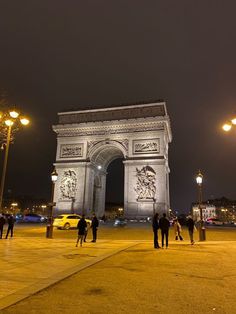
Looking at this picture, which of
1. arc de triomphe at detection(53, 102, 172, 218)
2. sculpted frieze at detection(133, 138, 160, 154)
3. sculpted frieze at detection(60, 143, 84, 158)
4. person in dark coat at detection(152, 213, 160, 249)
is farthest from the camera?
sculpted frieze at detection(60, 143, 84, 158)

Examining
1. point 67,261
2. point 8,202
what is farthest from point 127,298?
point 8,202

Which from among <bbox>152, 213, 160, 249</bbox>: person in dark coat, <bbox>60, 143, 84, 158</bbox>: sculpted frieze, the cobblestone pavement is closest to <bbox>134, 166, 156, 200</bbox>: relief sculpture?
<bbox>60, 143, 84, 158</bbox>: sculpted frieze

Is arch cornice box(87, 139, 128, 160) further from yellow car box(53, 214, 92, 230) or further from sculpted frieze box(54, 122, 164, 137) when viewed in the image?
yellow car box(53, 214, 92, 230)

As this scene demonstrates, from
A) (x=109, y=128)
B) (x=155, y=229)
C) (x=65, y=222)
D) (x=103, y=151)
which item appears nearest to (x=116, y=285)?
(x=155, y=229)

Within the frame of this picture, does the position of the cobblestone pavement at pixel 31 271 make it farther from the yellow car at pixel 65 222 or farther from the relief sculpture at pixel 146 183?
the relief sculpture at pixel 146 183

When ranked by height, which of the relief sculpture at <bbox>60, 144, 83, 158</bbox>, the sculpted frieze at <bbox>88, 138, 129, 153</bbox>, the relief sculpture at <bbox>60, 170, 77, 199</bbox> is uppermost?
the sculpted frieze at <bbox>88, 138, 129, 153</bbox>

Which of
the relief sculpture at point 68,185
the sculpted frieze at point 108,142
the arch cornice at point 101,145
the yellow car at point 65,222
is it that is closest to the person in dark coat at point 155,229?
the yellow car at point 65,222

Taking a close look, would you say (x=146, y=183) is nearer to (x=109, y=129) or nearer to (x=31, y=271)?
(x=109, y=129)

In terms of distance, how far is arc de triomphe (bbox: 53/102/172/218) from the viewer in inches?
1644

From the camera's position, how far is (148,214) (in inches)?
1592

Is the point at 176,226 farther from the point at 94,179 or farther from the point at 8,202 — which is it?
the point at 8,202

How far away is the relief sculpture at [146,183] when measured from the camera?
136 feet

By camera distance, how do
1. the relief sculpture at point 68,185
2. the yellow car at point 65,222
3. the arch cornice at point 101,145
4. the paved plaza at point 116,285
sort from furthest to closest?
1. the arch cornice at point 101,145
2. the relief sculpture at point 68,185
3. the yellow car at point 65,222
4. the paved plaza at point 116,285

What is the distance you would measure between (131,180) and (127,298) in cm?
3701
